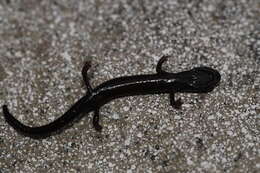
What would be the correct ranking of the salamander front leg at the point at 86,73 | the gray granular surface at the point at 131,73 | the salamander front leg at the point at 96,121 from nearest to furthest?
the gray granular surface at the point at 131,73 < the salamander front leg at the point at 96,121 < the salamander front leg at the point at 86,73

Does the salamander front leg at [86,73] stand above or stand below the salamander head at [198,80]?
below

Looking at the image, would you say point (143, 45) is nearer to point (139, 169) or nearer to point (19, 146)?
point (139, 169)

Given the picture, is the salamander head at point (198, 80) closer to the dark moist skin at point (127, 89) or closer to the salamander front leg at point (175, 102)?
the dark moist skin at point (127, 89)

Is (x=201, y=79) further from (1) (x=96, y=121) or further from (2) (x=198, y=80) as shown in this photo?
(1) (x=96, y=121)

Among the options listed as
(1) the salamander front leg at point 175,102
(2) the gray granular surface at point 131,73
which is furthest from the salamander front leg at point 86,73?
(1) the salamander front leg at point 175,102

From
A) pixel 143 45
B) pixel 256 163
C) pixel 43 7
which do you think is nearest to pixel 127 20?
pixel 143 45

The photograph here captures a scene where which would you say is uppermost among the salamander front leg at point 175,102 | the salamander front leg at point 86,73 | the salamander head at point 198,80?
the salamander head at point 198,80

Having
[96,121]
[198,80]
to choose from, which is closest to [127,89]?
[96,121]
